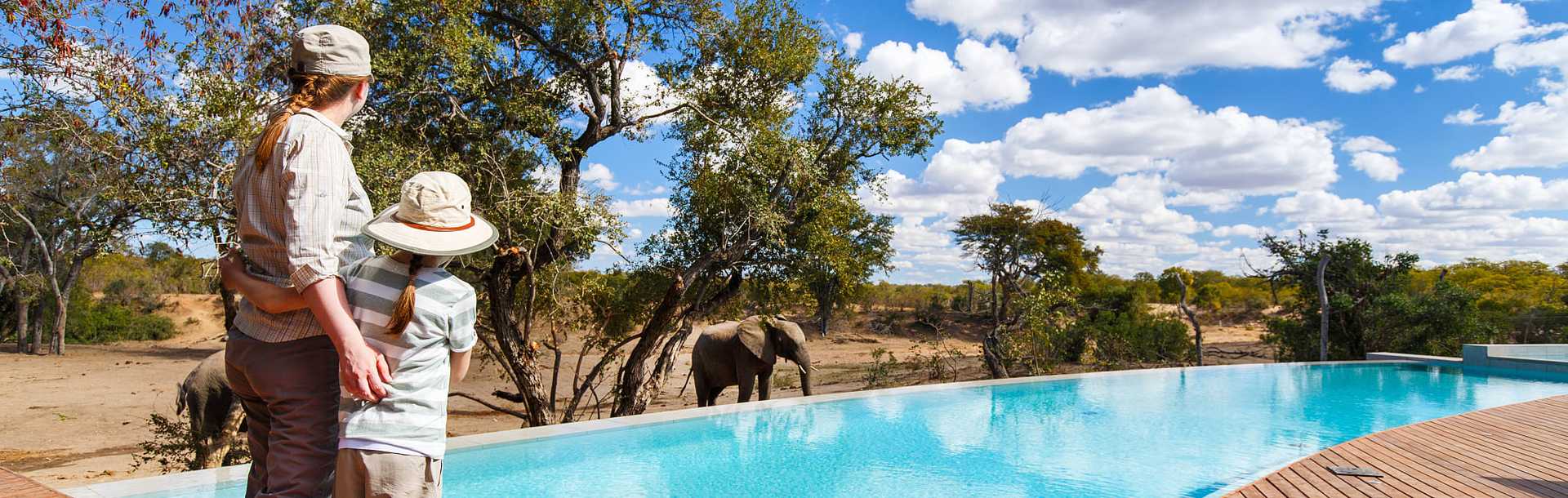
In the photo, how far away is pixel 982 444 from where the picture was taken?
310 inches

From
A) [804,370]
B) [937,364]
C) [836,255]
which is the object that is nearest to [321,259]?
[836,255]

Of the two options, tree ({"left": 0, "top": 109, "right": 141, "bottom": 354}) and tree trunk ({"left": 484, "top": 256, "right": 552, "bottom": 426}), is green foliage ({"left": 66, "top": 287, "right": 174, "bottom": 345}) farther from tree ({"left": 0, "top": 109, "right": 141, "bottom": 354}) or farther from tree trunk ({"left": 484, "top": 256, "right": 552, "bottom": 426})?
tree trunk ({"left": 484, "top": 256, "right": 552, "bottom": 426})

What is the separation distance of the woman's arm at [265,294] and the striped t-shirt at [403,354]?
13 cm

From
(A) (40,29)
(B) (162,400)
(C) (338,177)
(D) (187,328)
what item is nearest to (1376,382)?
(C) (338,177)

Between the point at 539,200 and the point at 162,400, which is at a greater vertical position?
the point at 539,200

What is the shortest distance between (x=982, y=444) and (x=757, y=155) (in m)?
3.60

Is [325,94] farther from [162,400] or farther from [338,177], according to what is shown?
[162,400]

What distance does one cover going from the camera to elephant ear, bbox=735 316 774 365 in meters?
10.9

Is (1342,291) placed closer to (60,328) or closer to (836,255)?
(836,255)

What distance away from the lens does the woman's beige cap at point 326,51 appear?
6.63 ft

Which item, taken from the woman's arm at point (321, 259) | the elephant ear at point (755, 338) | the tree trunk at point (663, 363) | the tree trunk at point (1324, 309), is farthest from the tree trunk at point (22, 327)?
the tree trunk at point (1324, 309)

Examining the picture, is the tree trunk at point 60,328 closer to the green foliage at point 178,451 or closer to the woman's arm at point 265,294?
the green foliage at point 178,451

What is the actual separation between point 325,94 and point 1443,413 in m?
12.6

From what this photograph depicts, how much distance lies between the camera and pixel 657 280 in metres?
9.71
